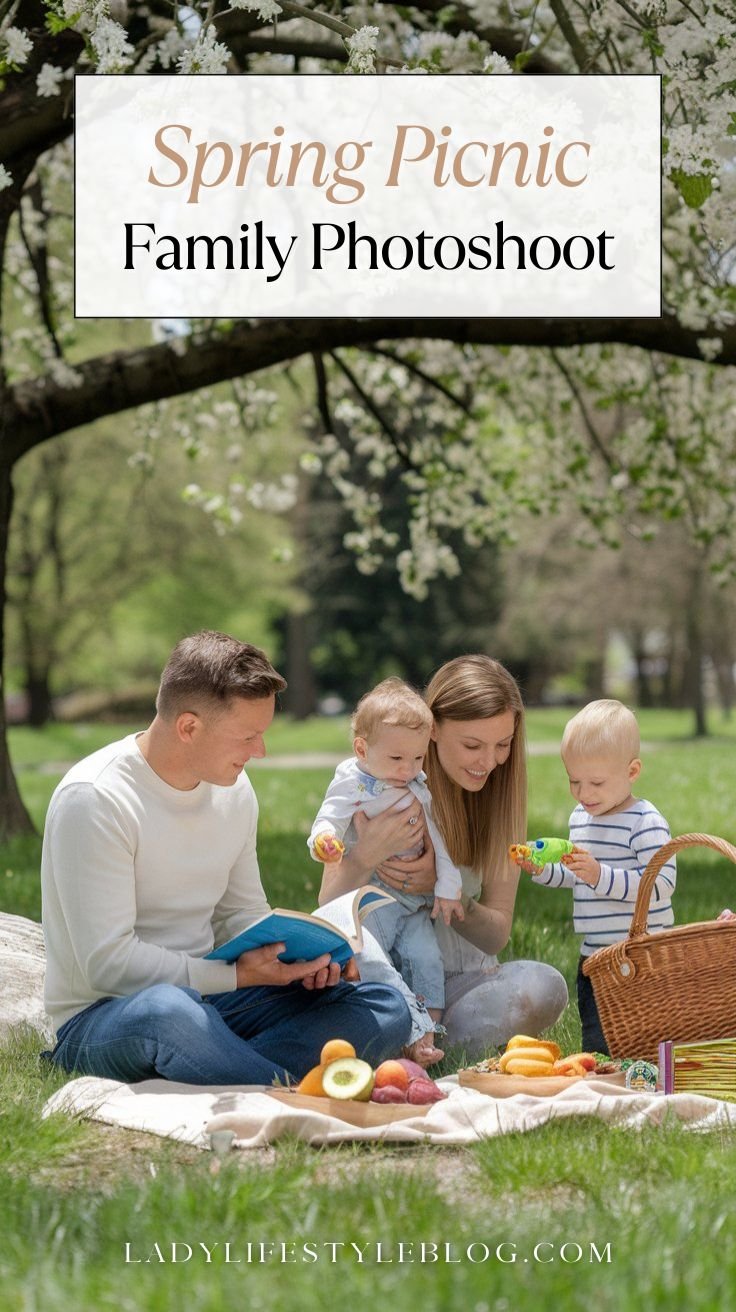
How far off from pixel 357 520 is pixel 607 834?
7954 millimetres

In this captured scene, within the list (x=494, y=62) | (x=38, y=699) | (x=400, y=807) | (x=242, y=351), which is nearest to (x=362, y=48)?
(x=494, y=62)

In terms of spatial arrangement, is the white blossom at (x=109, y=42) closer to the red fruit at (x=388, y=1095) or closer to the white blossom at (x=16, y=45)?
the white blossom at (x=16, y=45)

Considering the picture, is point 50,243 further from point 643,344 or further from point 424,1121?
point 424,1121

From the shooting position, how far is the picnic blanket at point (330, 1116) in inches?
135

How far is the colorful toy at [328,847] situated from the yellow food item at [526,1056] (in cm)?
74

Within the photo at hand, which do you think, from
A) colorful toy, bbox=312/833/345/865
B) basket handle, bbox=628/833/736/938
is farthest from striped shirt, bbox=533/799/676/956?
colorful toy, bbox=312/833/345/865

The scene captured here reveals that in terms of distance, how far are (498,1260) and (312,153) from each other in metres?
6.17

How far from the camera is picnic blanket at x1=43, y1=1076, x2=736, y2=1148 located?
3.42m

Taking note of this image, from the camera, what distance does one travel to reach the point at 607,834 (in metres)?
4.50

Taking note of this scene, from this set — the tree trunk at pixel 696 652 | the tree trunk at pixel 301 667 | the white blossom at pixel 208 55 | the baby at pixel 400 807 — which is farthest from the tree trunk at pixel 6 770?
the tree trunk at pixel 301 667

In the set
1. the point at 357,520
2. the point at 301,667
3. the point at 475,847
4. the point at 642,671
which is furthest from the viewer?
the point at 642,671

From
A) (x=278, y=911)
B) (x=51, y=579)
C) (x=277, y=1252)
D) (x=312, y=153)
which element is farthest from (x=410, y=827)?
(x=51, y=579)

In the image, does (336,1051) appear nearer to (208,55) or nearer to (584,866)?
(584,866)

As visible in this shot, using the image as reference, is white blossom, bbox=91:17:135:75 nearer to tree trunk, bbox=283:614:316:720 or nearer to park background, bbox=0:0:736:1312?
park background, bbox=0:0:736:1312
